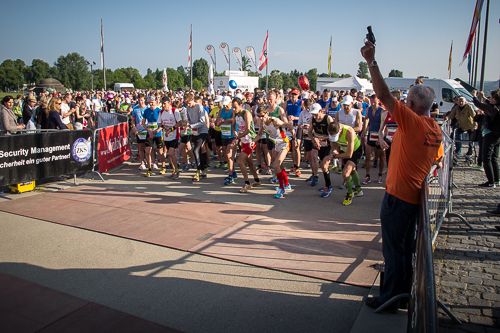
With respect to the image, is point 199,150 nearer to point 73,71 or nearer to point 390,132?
point 390,132

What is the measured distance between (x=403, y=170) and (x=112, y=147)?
31.4ft

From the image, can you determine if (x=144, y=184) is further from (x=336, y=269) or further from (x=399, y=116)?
(x=399, y=116)

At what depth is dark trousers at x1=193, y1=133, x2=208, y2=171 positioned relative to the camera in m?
9.59

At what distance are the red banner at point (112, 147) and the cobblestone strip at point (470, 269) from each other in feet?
28.0

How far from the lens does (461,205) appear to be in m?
7.01

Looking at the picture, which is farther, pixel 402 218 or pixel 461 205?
pixel 461 205

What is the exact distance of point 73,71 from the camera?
303ft

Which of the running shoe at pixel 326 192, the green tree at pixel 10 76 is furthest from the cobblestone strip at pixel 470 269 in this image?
the green tree at pixel 10 76

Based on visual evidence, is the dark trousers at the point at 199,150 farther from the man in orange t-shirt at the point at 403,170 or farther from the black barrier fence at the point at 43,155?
the man in orange t-shirt at the point at 403,170

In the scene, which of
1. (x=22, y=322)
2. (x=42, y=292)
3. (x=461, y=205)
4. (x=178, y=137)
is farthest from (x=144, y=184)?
(x=461, y=205)

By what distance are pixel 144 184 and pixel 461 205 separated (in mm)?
7172

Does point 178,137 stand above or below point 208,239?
above

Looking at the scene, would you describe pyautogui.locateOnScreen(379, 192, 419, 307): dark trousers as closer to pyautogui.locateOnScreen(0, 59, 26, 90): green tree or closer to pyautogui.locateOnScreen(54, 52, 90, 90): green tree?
pyautogui.locateOnScreen(54, 52, 90, 90): green tree

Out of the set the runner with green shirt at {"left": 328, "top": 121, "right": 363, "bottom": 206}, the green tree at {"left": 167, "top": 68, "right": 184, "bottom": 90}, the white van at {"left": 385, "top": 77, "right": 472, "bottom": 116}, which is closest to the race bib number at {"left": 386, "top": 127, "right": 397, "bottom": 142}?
the runner with green shirt at {"left": 328, "top": 121, "right": 363, "bottom": 206}
